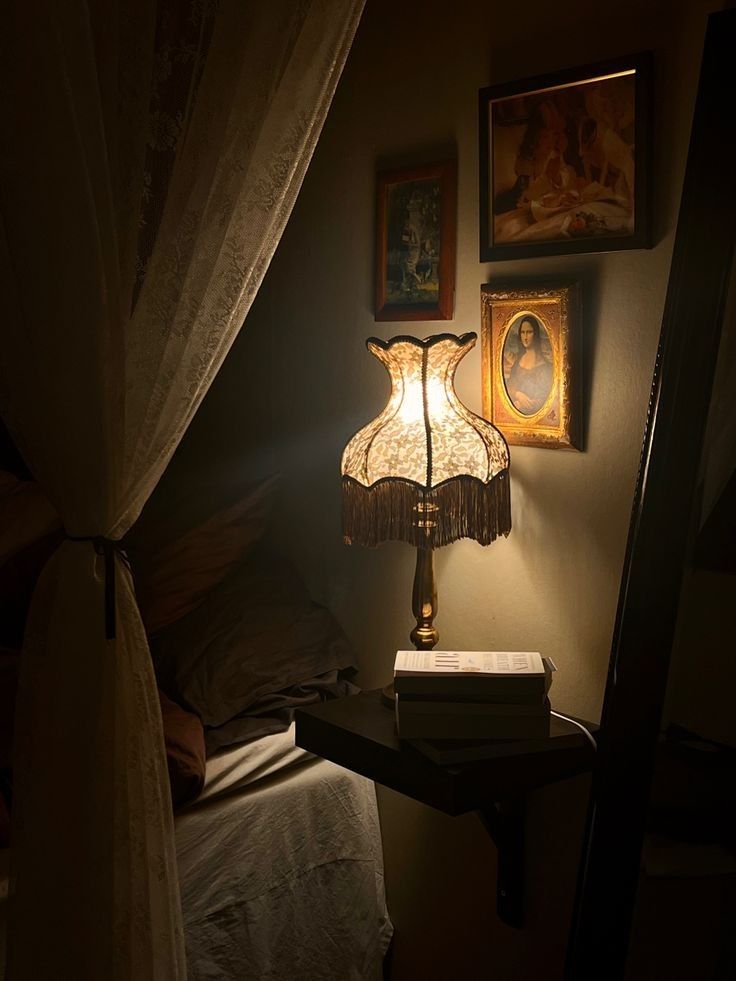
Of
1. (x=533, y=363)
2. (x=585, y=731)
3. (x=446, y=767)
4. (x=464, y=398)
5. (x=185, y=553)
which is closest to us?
(x=446, y=767)

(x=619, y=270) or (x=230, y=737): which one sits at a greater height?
(x=619, y=270)

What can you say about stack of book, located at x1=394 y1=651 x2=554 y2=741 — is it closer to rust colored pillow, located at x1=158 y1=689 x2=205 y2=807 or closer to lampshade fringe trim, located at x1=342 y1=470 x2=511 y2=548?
lampshade fringe trim, located at x1=342 y1=470 x2=511 y2=548

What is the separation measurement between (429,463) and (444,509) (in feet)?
0.25

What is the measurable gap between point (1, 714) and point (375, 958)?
2.81ft

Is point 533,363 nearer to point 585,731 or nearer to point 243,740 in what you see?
point 585,731

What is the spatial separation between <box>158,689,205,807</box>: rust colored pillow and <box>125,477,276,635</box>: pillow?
27 centimetres

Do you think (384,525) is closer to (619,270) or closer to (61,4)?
(619,270)

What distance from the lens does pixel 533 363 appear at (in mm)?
1676

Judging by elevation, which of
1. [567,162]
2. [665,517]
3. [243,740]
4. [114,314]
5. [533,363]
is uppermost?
[567,162]

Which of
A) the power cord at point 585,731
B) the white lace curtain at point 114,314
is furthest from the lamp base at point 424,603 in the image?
the white lace curtain at point 114,314

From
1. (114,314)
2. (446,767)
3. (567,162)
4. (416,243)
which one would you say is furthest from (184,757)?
(567,162)

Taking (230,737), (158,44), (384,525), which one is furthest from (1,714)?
(158,44)

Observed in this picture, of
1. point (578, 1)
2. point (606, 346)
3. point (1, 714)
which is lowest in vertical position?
point (1, 714)

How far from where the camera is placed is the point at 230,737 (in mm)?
1741
